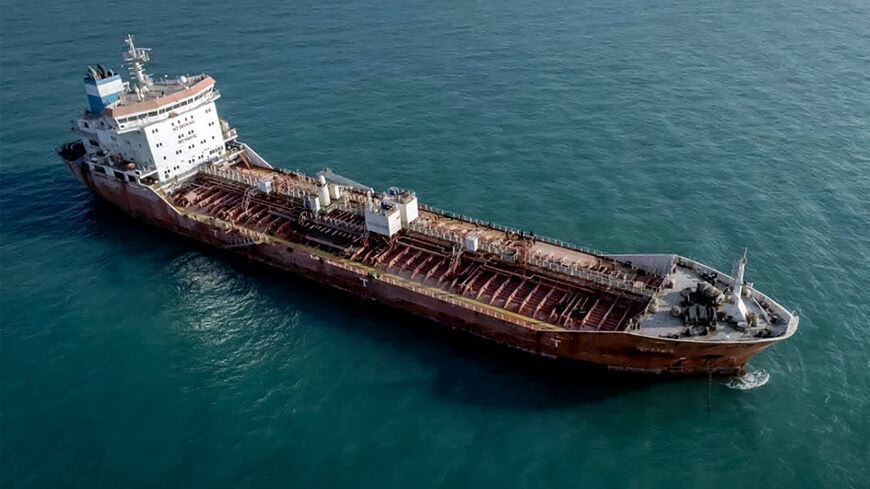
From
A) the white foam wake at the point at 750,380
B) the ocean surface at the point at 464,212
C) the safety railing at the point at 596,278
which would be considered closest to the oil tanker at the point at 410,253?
the safety railing at the point at 596,278

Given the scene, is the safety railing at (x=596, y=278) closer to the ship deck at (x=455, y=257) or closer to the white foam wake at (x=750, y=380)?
the ship deck at (x=455, y=257)

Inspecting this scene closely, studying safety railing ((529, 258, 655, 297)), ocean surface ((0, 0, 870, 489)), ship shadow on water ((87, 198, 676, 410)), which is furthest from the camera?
safety railing ((529, 258, 655, 297))

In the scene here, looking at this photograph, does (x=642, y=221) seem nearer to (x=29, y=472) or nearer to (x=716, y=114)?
(x=716, y=114)

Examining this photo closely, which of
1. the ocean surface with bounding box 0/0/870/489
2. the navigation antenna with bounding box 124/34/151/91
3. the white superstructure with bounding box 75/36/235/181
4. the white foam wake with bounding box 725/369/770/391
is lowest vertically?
the white foam wake with bounding box 725/369/770/391

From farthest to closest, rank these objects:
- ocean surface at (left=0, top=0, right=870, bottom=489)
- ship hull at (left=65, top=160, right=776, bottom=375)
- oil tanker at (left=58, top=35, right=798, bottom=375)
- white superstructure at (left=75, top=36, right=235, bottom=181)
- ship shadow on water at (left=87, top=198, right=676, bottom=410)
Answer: white superstructure at (left=75, top=36, right=235, bottom=181) → ship shadow on water at (left=87, top=198, right=676, bottom=410) → oil tanker at (left=58, top=35, right=798, bottom=375) → ship hull at (left=65, top=160, right=776, bottom=375) → ocean surface at (left=0, top=0, right=870, bottom=489)

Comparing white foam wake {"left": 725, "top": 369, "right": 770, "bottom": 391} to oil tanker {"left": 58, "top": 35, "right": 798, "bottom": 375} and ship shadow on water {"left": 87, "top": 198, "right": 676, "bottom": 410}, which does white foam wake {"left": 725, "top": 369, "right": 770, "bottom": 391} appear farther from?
ship shadow on water {"left": 87, "top": 198, "right": 676, "bottom": 410}

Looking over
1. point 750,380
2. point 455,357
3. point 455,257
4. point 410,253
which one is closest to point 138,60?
point 410,253

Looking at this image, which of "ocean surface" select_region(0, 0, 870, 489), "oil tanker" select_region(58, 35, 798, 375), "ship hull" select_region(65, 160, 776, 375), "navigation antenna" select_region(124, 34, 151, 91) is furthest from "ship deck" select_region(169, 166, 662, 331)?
"navigation antenna" select_region(124, 34, 151, 91)

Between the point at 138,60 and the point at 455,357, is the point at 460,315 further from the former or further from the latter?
the point at 138,60

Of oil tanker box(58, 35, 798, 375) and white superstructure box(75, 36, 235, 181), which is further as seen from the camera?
white superstructure box(75, 36, 235, 181)
